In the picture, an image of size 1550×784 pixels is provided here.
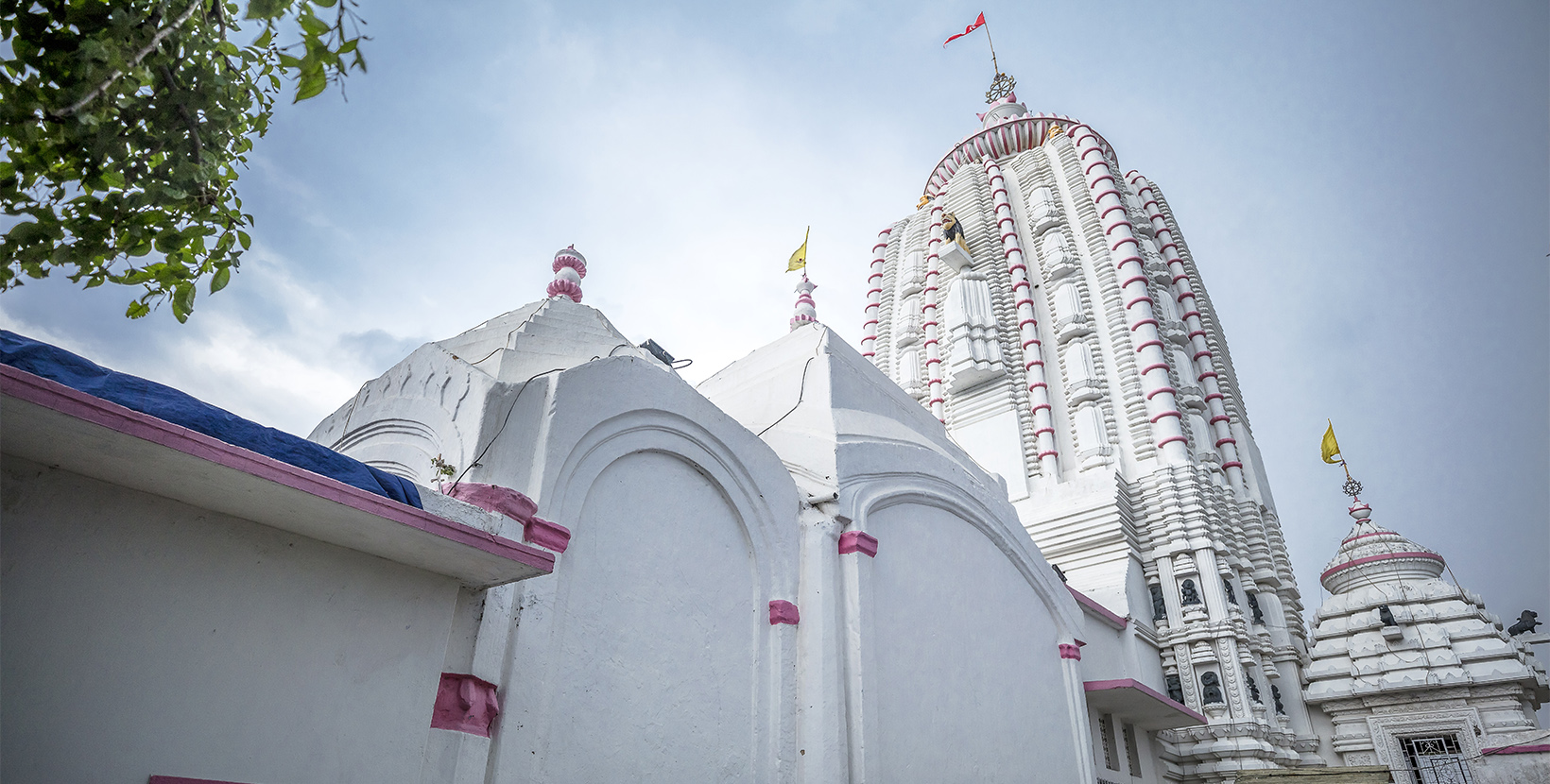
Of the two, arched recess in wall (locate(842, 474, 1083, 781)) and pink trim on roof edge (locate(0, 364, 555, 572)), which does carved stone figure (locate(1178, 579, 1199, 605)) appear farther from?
pink trim on roof edge (locate(0, 364, 555, 572))

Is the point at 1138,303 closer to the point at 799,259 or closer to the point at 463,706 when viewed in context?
the point at 799,259

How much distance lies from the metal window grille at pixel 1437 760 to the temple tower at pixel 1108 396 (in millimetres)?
1428

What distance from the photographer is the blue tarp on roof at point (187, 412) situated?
10.4ft

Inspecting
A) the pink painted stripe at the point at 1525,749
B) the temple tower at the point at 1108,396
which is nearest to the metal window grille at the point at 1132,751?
the temple tower at the point at 1108,396

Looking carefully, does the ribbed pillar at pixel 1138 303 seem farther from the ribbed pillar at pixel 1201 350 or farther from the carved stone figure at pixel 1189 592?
the carved stone figure at pixel 1189 592

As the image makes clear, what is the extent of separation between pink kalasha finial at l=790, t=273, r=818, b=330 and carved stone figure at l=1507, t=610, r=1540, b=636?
1433cm

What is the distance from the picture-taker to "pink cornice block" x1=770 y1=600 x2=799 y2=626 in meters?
6.49

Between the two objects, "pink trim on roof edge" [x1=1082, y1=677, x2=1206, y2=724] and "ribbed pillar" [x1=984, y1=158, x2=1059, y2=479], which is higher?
"ribbed pillar" [x1=984, y1=158, x2=1059, y2=479]

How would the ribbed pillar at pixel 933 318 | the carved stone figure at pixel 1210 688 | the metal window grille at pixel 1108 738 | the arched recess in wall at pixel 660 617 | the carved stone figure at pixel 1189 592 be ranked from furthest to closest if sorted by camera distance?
the ribbed pillar at pixel 933 318, the carved stone figure at pixel 1189 592, the carved stone figure at pixel 1210 688, the metal window grille at pixel 1108 738, the arched recess in wall at pixel 660 617

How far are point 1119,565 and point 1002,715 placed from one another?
662 cm

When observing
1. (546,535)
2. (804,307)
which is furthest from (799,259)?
(546,535)

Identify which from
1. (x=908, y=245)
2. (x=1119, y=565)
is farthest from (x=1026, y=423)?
(x=908, y=245)

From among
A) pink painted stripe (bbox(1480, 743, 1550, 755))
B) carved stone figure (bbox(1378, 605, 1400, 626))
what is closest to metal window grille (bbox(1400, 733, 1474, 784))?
carved stone figure (bbox(1378, 605, 1400, 626))

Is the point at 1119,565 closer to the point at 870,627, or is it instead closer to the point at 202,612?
the point at 870,627
